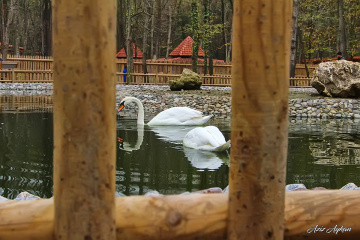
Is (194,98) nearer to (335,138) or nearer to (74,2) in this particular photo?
(335,138)

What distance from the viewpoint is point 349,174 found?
655 cm

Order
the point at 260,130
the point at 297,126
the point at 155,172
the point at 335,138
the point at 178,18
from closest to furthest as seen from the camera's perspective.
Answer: the point at 260,130, the point at 155,172, the point at 335,138, the point at 297,126, the point at 178,18

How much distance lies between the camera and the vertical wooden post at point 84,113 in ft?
6.11

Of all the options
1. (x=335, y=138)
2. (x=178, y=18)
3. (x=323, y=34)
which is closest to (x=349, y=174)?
(x=335, y=138)

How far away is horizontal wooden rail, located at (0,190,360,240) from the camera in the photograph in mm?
2145

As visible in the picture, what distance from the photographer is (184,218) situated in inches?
87.4

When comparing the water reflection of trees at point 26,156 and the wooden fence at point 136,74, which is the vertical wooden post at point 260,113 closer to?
the water reflection of trees at point 26,156

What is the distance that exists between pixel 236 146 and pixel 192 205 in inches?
14.1

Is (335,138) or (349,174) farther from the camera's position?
(335,138)

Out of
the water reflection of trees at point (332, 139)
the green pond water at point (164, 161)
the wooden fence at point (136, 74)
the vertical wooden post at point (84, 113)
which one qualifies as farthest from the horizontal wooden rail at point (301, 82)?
the vertical wooden post at point (84, 113)

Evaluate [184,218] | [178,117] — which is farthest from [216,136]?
[184,218]

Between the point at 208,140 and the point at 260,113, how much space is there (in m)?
5.80

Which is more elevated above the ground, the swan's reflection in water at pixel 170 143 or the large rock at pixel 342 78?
the large rock at pixel 342 78

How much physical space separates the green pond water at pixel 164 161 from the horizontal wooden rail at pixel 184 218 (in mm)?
3100
